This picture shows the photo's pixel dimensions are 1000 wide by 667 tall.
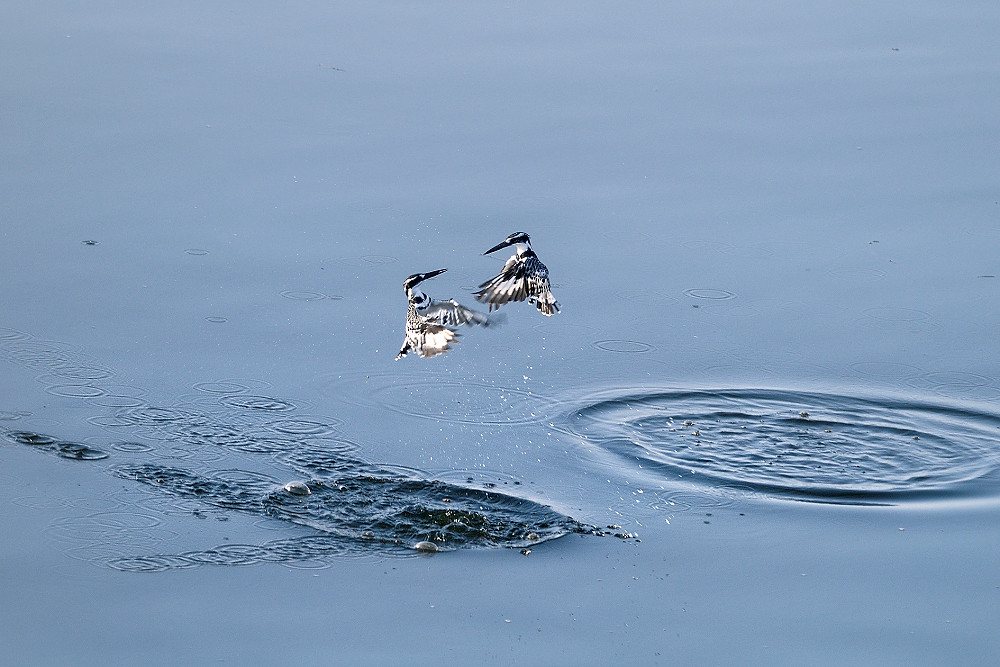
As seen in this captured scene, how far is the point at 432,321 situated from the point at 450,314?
0.29ft

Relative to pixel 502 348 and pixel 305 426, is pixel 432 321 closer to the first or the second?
pixel 305 426

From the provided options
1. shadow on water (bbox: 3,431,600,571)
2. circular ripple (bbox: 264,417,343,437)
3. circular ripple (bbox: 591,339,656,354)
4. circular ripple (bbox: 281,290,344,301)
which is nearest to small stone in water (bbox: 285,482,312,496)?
shadow on water (bbox: 3,431,600,571)

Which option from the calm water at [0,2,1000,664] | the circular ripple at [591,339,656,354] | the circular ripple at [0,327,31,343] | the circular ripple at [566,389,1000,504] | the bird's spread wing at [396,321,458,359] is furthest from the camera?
the circular ripple at [591,339,656,354]

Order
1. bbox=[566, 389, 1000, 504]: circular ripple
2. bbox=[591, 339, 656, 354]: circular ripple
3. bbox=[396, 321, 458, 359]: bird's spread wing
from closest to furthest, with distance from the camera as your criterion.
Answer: bbox=[396, 321, 458, 359]: bird's spread wing < bbox=[566, 389, 1000, 504]: circular ripple < bbox=[591, 339, 656, 354]: circular ripple

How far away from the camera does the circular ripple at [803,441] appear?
6988 mm

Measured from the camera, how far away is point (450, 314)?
6.64m

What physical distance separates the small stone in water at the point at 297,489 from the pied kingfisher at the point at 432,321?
75cm

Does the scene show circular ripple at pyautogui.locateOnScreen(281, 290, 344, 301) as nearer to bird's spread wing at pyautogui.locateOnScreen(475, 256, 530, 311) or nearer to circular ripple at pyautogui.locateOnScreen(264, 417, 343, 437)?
circular ripple at pyautogui.locateOnScreen(264, 417, 343, 437)

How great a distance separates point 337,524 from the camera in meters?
6.42

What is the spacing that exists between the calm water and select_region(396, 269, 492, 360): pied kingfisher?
2.08 ft

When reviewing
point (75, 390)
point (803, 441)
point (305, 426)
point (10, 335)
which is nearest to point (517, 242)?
point (305, 426)

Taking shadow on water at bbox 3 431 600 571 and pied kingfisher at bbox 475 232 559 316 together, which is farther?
pied kingfisher at bbox 475 232 559 316

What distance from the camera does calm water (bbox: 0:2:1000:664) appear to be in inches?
224

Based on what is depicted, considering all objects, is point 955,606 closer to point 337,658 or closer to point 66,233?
point 337,658
